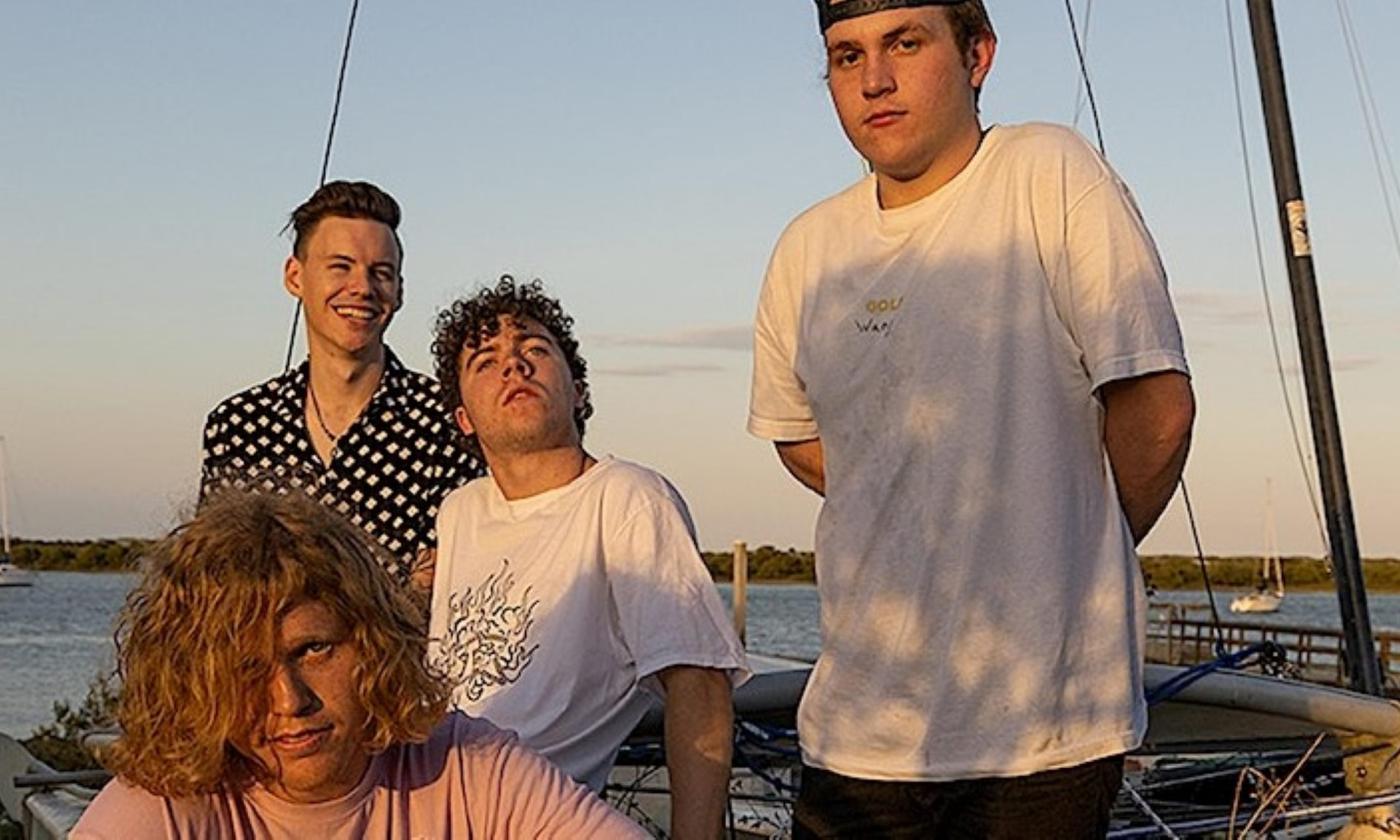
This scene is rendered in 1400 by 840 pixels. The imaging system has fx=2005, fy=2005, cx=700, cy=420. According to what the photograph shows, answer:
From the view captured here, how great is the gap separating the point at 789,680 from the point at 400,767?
4.94 feet

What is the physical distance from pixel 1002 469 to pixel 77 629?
5797cm

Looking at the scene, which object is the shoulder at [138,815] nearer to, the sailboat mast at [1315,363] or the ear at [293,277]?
the ear at [293,277]

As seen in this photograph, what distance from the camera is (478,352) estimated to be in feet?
12.0

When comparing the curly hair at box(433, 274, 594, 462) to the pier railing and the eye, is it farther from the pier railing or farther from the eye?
the pier railing

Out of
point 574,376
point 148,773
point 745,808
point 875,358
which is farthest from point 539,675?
point 745,808

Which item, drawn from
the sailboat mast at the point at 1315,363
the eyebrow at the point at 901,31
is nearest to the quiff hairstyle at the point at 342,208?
the eyebrow at the point at 901,31

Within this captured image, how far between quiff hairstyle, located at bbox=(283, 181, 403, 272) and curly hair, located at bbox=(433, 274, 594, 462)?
1.97 ft

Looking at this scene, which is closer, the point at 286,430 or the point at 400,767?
the point at 400,767

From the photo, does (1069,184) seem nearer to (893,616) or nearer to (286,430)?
(893,616)

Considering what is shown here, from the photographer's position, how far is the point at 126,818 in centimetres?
241

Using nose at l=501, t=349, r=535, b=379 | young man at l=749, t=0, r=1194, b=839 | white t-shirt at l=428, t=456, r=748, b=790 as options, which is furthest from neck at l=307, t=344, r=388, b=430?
young man at l=749, t=0, r=1194, b=839

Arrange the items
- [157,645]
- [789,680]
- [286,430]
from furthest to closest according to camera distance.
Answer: [286,430] < [789,680] < [157,645]

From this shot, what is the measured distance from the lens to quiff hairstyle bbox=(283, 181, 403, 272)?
4.26 m

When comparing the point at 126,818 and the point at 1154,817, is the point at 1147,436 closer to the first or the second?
the point at 1154,817
